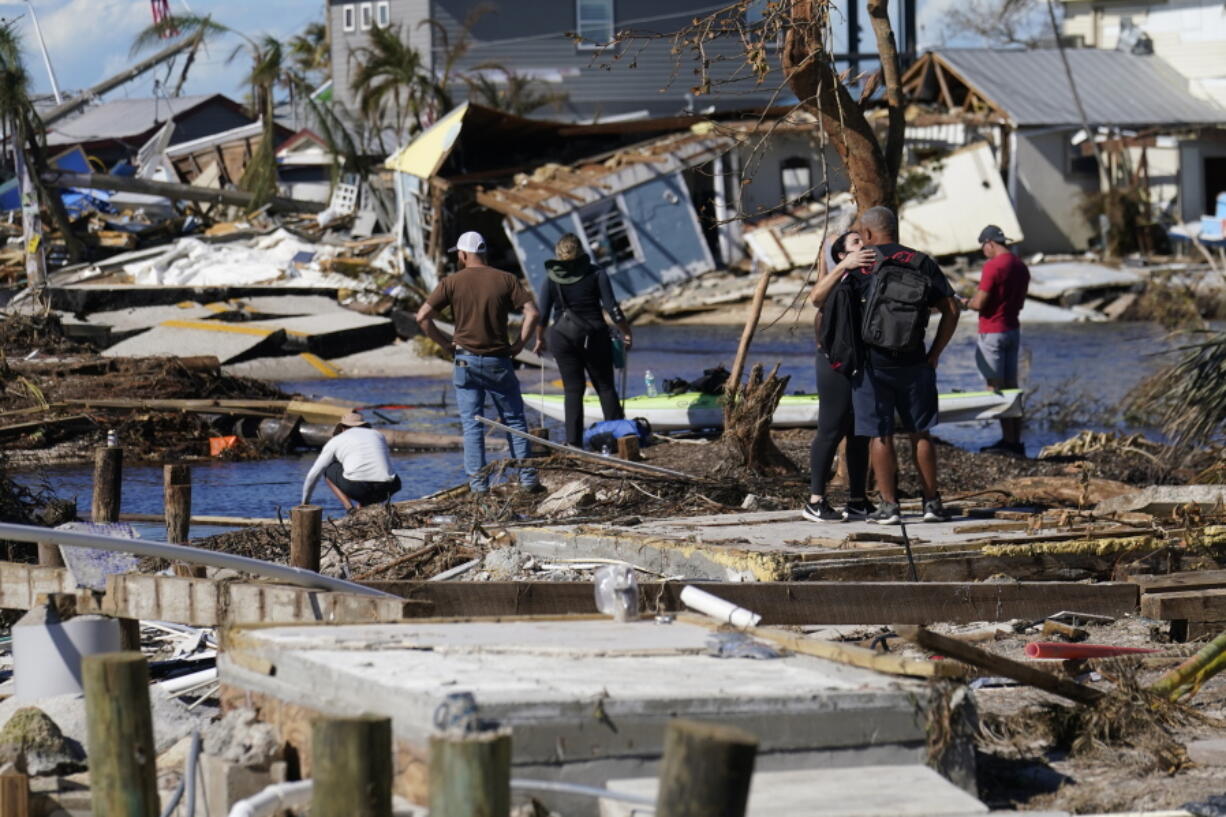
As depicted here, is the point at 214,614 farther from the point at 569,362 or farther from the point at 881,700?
the point at 569,362

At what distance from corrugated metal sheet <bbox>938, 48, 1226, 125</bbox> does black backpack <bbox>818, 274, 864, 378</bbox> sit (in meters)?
32.7

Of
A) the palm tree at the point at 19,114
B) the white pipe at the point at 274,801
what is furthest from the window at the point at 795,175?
the white pipe at the point at 274,801

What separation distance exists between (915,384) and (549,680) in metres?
4.53

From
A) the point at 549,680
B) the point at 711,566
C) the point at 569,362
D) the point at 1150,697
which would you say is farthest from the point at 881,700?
the point at 569,362

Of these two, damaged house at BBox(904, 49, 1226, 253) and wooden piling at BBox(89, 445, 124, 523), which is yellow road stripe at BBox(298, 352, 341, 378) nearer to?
wooden piling at BBox(89, 445, 124, 523)

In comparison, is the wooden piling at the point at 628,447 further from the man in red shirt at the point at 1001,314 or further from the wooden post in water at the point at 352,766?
the wooden post in water at the point at 352,766

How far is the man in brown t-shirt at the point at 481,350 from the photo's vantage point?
11789 millimetres

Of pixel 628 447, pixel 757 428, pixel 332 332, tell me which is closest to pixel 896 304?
pixel 757 428

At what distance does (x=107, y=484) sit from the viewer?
9633 mm

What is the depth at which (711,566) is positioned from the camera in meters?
8.43


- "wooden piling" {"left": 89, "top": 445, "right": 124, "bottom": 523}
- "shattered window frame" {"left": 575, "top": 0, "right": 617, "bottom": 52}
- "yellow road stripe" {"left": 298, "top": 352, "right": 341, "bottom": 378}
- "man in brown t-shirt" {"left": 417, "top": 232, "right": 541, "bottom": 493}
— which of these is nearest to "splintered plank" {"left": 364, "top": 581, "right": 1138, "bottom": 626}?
"wooden piling" {"left": 89, "top": 445, "right": 124, "bottom": 523}

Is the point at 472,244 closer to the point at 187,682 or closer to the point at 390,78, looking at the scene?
the point at 187,682

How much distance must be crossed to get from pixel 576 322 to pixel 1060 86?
1306 inches

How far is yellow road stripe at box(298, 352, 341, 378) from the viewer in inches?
974
